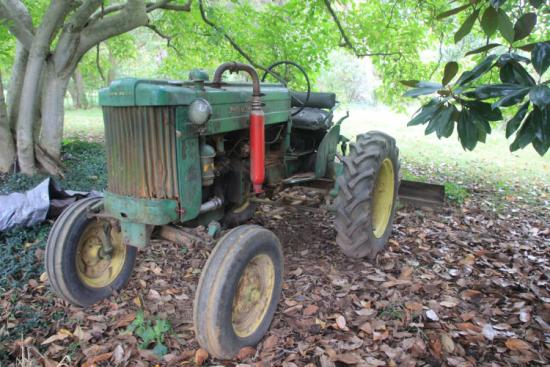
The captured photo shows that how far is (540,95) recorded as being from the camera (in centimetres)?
133

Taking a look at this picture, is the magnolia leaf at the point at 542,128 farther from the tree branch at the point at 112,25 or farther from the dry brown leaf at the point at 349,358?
the tree branch at the point at 112,25

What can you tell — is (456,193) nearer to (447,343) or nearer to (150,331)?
(447,343)

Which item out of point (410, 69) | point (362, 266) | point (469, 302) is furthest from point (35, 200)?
point (410, 69)

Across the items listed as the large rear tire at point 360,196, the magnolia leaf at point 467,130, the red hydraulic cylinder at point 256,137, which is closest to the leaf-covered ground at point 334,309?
the large rear tire at point 360,196

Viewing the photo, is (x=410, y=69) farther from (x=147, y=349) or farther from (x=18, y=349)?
(x=18, y=349)

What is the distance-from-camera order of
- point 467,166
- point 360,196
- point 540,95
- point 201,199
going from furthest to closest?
point 467,166 → point 360,196 → point 201,199 → point 540,95

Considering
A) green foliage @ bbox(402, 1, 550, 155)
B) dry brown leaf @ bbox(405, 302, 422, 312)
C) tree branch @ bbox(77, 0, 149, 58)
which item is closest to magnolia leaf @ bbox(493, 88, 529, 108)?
green foliage @ bbox(402, 1, 550, 155)

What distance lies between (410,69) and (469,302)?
500 centimetres

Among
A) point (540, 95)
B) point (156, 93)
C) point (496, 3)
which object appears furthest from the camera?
point (156, 93)

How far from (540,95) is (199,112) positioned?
1.57m

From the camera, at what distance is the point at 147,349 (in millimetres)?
2402

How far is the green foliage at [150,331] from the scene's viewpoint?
7.89ft

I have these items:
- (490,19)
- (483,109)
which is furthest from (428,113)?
(490,19)

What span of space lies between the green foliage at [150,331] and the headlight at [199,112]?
1326mm
